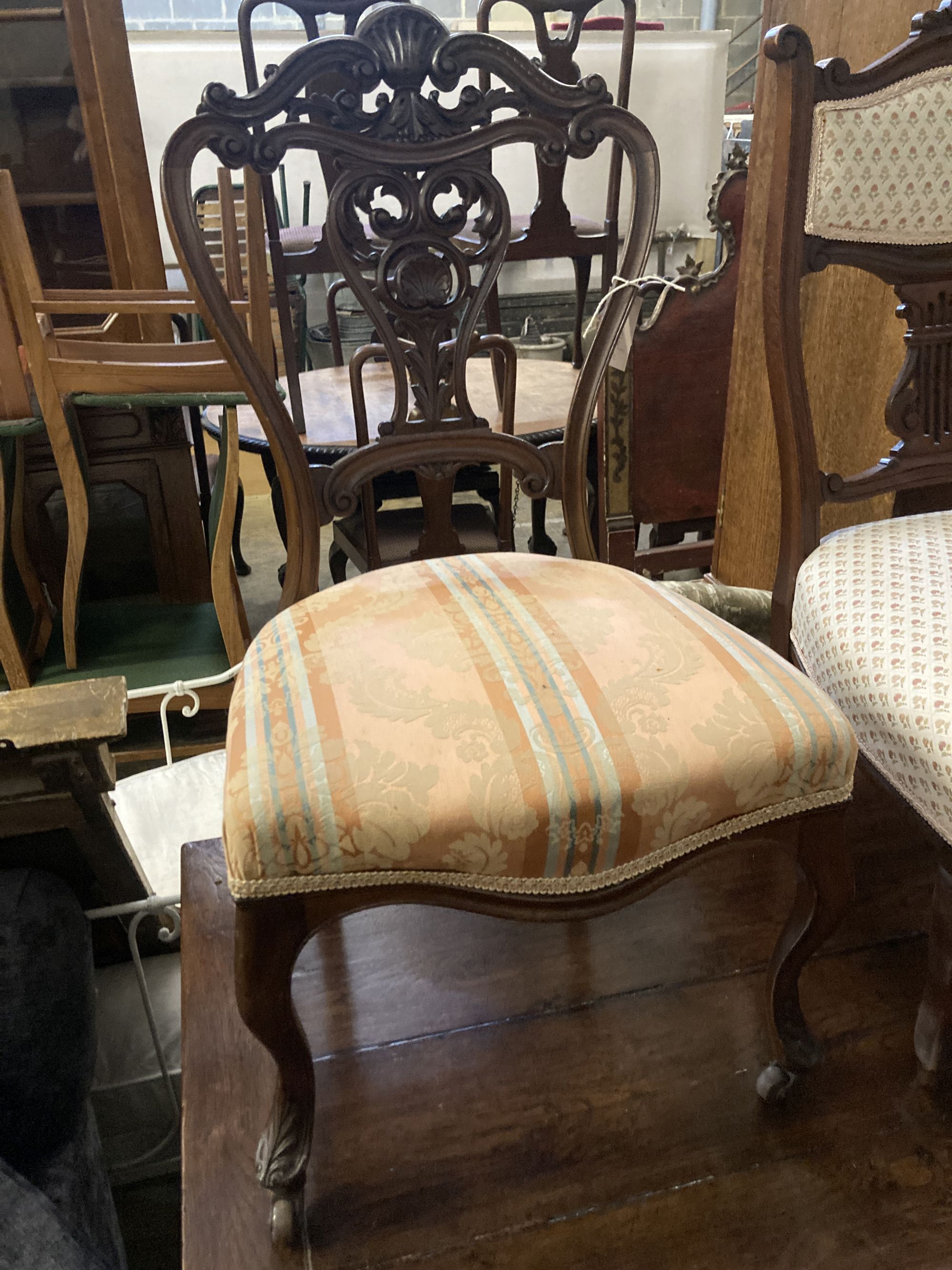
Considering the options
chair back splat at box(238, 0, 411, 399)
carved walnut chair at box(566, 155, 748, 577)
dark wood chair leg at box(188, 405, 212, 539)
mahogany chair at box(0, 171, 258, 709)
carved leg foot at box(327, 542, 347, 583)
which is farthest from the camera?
dark wood chair leg at box(188, 405, 212, 539)

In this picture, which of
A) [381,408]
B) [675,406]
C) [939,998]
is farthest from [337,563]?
[939,998]

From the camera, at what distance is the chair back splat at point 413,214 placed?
812 mm

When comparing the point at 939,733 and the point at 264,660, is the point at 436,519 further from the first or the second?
the point at 939,733

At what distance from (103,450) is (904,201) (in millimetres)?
1767

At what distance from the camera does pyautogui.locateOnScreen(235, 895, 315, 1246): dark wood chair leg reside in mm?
625

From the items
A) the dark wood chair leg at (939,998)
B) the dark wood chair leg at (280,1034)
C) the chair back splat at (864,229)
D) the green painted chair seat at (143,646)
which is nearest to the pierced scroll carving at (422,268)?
the chair back splat at (864,229)

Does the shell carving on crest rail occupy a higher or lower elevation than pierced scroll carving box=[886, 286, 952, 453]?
higher

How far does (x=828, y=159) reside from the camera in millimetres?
885

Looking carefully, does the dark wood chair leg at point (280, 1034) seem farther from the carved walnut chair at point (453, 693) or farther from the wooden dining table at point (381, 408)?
the wooden dining table at point (381, 408)

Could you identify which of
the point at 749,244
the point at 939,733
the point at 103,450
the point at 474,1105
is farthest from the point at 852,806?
the point at 103,450

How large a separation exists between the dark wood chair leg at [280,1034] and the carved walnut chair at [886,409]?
514 millimetres

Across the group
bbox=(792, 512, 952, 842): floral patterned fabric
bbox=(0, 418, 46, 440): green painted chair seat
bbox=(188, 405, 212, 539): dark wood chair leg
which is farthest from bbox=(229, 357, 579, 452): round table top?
bbox=(792, 512, 952, 842): floral patterned fabric

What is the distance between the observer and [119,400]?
1.63 m

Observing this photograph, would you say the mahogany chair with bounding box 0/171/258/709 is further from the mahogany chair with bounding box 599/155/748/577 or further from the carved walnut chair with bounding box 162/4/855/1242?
the mahogany chair with bounding box 599/155/748/577
